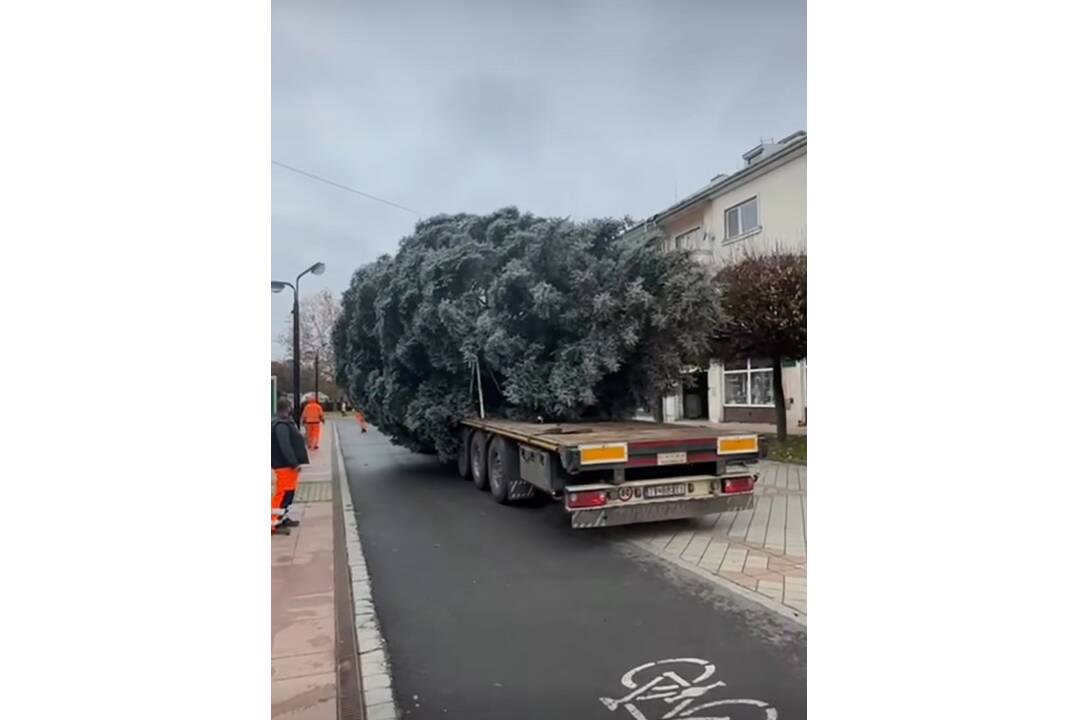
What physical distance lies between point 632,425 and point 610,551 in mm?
1820

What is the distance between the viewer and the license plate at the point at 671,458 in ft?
17.6

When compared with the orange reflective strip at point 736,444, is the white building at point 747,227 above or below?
above

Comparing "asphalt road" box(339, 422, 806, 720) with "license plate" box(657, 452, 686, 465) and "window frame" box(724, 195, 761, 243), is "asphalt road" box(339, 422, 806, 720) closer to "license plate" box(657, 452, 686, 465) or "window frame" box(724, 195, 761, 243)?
"license plate" box(657, 452, 686, 465)

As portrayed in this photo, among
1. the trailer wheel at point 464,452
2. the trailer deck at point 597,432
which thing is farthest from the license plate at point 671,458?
the trailer wheel at point 464,452

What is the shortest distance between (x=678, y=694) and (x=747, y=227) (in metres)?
6.45

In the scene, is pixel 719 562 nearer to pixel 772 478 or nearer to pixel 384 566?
pixel 384 566

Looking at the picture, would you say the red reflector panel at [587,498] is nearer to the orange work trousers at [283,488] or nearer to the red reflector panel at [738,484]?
the red reflector panel at [738,484]

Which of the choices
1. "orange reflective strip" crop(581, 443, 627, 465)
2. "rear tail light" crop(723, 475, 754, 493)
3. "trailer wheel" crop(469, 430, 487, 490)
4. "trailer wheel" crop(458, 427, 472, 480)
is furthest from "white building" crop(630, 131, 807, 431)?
"trailer wheel" crop(458, 427, 472, 480)

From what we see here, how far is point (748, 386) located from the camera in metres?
15.4

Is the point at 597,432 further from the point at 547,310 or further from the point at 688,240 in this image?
the point at 688,240

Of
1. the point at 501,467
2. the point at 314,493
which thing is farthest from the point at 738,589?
the point at 314,493

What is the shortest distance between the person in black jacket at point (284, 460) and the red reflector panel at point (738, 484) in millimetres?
3876

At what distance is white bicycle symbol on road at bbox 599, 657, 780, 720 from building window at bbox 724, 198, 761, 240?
4906 millimetres
